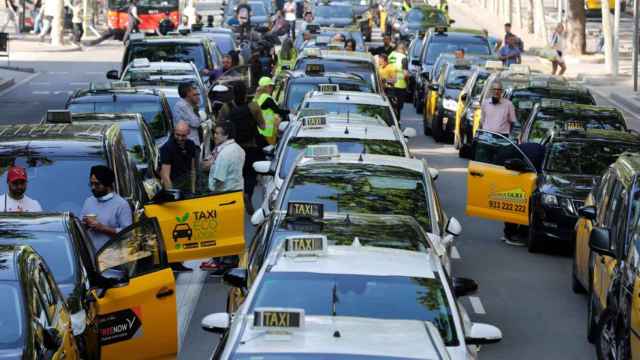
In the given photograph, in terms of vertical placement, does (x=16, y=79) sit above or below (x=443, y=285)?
below

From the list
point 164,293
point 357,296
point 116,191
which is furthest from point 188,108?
point 357,296

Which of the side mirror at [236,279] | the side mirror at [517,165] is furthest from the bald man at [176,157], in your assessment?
the side mirror at [236,279]

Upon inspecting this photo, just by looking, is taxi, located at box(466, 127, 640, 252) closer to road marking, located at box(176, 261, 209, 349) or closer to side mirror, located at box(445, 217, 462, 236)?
road marking, located at box(176, 261, 209, 349)

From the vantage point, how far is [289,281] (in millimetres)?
9375

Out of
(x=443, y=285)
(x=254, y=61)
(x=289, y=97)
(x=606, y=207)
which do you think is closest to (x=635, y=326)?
(x=443, y=285)

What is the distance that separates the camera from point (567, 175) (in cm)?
1905

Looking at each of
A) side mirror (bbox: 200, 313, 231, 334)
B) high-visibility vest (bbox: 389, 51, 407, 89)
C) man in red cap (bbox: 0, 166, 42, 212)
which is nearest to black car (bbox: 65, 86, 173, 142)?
man in red cap (bbox: 0, 166, 42, 212)

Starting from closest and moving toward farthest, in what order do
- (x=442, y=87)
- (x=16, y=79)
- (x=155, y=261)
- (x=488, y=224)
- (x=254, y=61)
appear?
1. (x=155, y=261)
2. (x=488, y=224)
3. (x=254, y=61)
4. (x=442, y=87)
5. (x=16, y=79)

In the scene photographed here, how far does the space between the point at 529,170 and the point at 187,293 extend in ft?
16.7

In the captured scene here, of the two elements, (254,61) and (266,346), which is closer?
(266,346)

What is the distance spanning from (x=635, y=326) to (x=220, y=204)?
4604 mm

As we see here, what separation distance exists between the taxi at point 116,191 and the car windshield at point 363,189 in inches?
28.4

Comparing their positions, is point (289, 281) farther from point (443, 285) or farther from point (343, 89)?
point (343, 89)

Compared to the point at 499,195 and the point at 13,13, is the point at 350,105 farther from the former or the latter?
the point at 13,13
